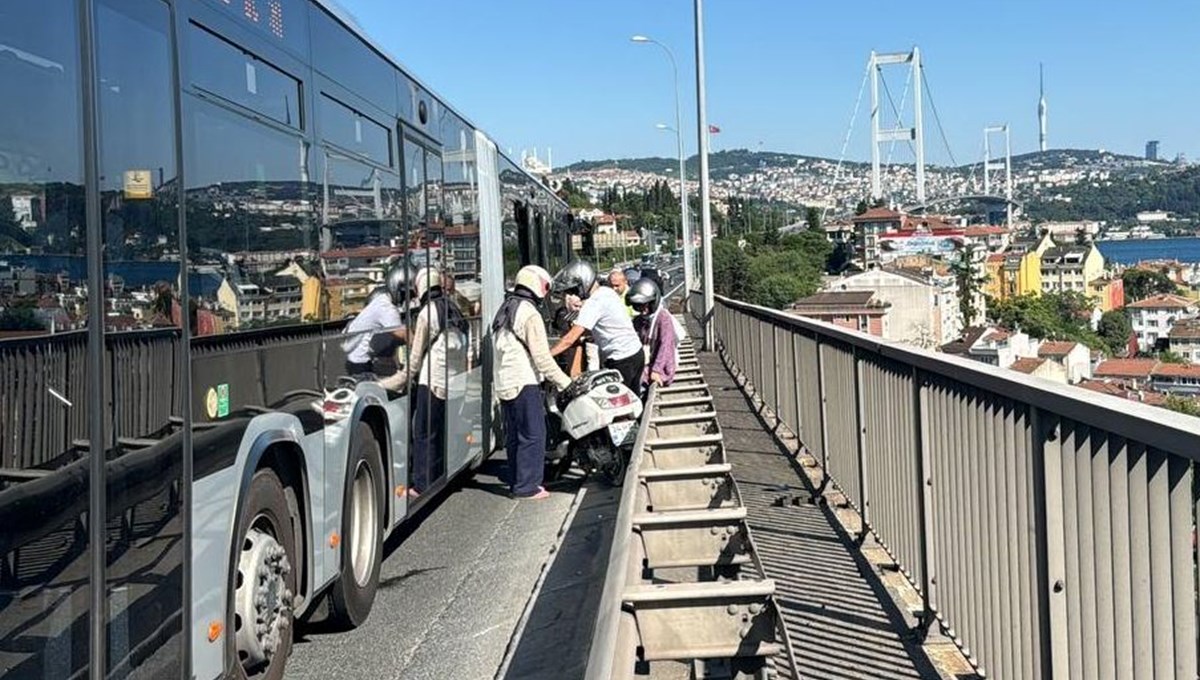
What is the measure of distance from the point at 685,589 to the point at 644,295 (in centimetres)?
1028

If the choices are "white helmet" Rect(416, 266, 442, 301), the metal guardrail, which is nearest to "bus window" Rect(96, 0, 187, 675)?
the metal guardrail

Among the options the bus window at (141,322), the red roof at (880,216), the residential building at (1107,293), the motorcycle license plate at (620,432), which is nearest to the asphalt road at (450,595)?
the motorcycle license plate at (620,432)

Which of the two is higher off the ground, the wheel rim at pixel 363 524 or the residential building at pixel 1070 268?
the residential building at pixel 1070 268

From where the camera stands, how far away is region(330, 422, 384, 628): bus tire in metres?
6.62

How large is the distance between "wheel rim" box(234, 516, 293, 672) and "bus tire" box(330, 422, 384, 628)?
1.21 meters

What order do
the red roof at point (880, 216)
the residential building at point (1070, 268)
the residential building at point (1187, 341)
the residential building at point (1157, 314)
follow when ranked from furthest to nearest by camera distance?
the red roof at point (880, 216) → the residential building at point (1070, 268) → the residential building at point (1157, 314) → the residential building at point (1187, 341)

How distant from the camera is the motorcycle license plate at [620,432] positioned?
1074 centimetres

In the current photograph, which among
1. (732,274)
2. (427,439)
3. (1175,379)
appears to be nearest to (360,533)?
(427,439)

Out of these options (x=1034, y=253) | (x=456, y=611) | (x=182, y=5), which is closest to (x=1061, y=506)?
(x=182, y=5)

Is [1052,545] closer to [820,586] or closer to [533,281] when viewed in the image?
[820,586]

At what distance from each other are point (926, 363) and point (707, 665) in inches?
71.2

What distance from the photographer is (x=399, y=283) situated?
7895 mm

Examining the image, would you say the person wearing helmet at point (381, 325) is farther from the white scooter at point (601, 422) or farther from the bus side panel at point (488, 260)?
the bus side panel at point (488, 260)

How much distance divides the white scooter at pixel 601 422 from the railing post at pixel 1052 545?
22.6 ft
